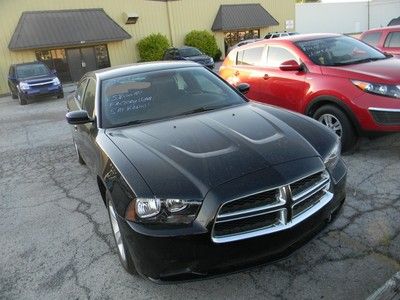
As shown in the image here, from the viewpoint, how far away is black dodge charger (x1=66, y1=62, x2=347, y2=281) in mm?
2453

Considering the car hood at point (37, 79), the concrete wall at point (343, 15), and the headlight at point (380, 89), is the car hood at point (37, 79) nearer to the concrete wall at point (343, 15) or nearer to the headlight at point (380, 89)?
the headlight at point (380, 89)

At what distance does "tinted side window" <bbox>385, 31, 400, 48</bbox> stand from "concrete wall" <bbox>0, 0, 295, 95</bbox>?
800 inches

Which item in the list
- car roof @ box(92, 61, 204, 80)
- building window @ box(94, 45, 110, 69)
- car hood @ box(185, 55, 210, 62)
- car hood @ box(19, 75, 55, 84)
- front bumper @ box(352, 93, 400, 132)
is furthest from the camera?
building window @ box(94, 45, 110, 69)

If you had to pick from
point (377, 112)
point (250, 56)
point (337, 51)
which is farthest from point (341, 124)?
point (250, 56)

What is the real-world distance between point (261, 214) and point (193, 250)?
19.0 inches

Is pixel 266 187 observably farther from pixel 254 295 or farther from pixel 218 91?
pixel 218 91

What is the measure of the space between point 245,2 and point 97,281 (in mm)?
31851

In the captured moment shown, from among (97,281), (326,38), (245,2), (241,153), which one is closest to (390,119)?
(326,38)

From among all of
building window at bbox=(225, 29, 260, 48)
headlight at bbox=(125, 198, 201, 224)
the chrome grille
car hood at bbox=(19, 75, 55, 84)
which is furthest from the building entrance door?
the chrome grille

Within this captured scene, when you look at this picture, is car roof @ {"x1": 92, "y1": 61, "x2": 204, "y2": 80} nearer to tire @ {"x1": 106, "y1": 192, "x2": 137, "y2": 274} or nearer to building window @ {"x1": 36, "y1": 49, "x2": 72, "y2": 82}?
tire @ {"x1": 106, "y1": 192, "x2": 137, "y2": 274}

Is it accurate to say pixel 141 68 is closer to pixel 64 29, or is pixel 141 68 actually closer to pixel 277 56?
pixel 277 56

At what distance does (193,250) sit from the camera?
7.98 ft

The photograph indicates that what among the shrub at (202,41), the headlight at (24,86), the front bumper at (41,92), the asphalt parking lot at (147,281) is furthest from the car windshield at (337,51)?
the shrub at (202,41)

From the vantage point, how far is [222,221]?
2439 mm
